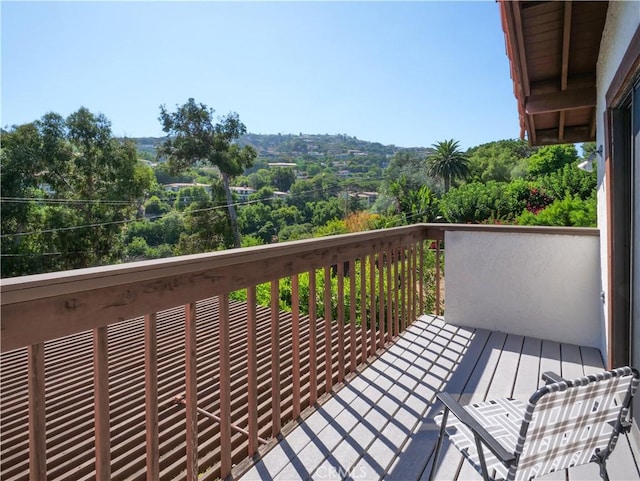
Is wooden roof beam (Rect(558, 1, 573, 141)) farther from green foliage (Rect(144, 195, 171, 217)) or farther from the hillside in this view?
the hillside

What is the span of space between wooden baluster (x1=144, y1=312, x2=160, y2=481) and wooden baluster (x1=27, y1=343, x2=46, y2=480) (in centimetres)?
34

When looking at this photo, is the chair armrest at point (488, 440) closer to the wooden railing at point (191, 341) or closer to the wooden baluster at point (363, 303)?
the wooden railing at point (191, 341)

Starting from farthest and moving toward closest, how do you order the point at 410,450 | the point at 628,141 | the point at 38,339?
the point at 628,141
the point at 410,450
the point at 38,339

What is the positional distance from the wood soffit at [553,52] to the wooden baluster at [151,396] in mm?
2717

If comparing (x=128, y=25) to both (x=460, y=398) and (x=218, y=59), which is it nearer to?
(x=218, y=59)

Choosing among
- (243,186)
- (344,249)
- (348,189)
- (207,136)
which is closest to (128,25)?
(207,136)

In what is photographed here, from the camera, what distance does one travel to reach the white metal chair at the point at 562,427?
1.20 m

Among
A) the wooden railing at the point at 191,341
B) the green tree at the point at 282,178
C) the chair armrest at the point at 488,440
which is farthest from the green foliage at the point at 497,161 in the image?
the chair armrest at the point at 488,440

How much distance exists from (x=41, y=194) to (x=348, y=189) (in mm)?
26214

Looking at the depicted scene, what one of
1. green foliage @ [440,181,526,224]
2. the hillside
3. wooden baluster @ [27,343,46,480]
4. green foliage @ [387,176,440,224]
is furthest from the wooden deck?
the hillside

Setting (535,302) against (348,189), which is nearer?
(535,302)

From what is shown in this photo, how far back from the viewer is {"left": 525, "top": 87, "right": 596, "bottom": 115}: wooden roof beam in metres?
3.41

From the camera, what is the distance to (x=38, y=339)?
3.18 ft

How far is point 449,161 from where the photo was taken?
32000 mm
